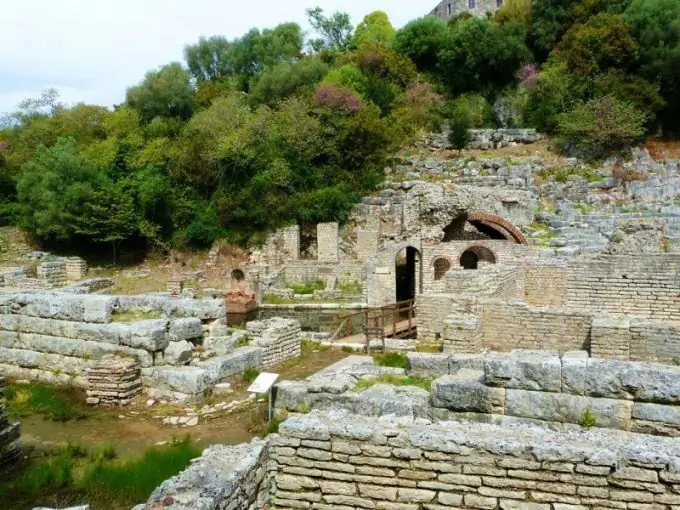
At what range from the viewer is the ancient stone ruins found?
3.76m

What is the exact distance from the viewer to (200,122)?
95.6 feet

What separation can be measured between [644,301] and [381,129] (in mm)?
18548

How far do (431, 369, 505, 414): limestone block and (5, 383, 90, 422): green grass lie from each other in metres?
5.59

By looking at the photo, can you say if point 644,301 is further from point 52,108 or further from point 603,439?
point 52,108

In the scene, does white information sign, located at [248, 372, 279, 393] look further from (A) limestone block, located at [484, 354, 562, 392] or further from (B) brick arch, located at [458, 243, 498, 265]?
(B) brick arch, located at [458, 243, 498, 265]

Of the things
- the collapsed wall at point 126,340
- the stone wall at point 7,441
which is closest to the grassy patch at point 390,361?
the collapsed wall at point 126,340

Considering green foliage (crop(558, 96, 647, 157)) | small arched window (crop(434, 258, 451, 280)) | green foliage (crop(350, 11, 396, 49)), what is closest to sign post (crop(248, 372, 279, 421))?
small arched window (crop(434, 258, 451, 280))

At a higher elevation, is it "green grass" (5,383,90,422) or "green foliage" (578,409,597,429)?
"green foliage" (578,409,597,429)

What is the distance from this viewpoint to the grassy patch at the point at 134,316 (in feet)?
31.6

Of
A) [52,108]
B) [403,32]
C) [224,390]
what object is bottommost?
[224,390]

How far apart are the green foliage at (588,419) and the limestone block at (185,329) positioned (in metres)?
6.75

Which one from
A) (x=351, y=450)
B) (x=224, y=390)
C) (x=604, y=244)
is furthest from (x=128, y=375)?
(x=604, y=244)

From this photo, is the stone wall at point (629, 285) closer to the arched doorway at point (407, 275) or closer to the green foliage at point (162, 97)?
the arched doorway at point (407, 275)

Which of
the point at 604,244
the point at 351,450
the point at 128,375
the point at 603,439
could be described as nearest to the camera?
the point at 603,439
